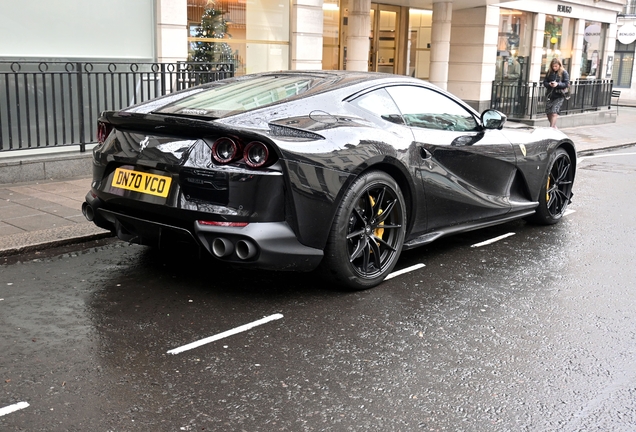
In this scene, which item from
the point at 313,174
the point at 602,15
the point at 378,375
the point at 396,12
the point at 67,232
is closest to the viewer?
the point at 378,375

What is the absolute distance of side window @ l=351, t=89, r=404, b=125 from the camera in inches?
209

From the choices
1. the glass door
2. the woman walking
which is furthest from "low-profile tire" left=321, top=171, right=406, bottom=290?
the glass door

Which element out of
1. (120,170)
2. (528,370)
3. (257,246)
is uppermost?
(120,170)

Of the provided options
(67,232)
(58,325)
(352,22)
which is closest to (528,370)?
(58,325)

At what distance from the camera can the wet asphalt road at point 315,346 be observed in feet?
10.8

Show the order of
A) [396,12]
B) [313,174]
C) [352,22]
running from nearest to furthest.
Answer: [313,174] < [352,22] < [396,12]

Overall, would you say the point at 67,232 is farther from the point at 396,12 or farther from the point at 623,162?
the point at 396,12

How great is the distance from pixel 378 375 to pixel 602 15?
1106 inches

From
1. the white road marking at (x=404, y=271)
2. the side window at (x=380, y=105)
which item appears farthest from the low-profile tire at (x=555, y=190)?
the side window at (x=380, y=105)

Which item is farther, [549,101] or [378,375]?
[549,101]

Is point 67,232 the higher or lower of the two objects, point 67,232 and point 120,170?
the lower

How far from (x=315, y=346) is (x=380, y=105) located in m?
2.14

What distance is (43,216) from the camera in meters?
6.88

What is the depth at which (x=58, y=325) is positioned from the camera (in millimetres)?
4250
